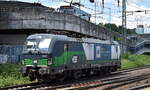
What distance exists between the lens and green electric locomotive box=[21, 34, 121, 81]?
20.5 meters

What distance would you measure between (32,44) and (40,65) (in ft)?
5.02

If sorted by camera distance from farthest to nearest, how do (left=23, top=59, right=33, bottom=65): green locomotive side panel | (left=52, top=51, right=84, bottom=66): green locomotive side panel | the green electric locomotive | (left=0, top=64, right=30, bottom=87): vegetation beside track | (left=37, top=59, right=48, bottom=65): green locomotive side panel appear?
(left=0, top=64, right=30, bottom=87): vegetation beside track, (left=23, top=59, right=33, bottom=65): green locomotive side panel, (left=52, top=51, right=84, bottom=66): green locomotive side panel, the green electric locomotive, (left=37, top=59, right=48, bottom=65): green locomotive side panel

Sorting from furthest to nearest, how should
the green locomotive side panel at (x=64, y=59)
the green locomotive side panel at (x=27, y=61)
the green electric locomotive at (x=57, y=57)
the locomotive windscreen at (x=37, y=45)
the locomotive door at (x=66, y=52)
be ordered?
the locomotive door at (x=66, y=52)
the green locomotive side panel at (x=27, y=61)
the green locomotive side panel at (x=64, y=59)
the locomotive windscreen at (x=37, y=45)
the green electric locomotive at (x=57, y=57)

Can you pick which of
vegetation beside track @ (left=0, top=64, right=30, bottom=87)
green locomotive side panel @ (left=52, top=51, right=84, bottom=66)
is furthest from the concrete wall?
green locomotive side panel @ (left=52, top=51, right=84, bottom=66)

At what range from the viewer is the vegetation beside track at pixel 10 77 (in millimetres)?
21300

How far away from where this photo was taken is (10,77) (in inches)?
895

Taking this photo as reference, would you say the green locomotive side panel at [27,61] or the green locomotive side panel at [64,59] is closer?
the green locomotive side panel at [64,59]

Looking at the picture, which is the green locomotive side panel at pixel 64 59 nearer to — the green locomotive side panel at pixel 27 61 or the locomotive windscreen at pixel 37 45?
the locomotive windscreen at pixel 37 45

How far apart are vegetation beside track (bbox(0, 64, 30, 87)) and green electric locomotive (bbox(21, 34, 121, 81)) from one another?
40.2 inches

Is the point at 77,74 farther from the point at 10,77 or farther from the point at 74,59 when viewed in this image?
the point at 10,77

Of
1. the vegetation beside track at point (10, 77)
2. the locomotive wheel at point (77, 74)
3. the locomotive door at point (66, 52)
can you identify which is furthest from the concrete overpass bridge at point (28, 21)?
the locomotive door at point (66, 52)

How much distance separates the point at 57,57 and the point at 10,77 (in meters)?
3.95

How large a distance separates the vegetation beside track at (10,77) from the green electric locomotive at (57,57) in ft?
3.35

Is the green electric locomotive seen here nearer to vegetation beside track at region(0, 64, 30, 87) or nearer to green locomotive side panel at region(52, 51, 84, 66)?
green locomotive side panel at region(52, 51, 84, 66)
